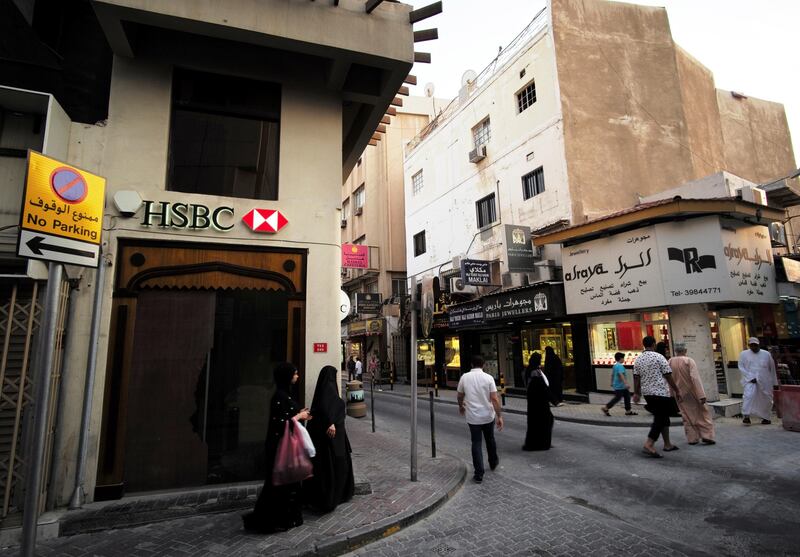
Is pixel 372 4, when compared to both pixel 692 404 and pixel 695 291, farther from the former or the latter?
pixel 695 291

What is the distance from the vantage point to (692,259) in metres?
12.8

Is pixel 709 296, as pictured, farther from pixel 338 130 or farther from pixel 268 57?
pixel 268 57

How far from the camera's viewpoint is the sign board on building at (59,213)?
3.24m

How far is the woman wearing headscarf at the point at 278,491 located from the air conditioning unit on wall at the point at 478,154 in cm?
1822

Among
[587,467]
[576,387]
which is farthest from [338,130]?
[576,387]

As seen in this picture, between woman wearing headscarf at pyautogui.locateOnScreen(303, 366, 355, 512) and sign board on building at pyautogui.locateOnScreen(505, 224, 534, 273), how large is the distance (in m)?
12.6

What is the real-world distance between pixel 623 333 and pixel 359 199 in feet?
79.6

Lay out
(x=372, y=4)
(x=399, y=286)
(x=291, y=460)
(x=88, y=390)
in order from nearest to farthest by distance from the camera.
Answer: (x=291, y=460) → (x=88, y=390) → (x=372, y=4) → (x=399, y=286)

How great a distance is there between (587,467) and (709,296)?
8276 mm

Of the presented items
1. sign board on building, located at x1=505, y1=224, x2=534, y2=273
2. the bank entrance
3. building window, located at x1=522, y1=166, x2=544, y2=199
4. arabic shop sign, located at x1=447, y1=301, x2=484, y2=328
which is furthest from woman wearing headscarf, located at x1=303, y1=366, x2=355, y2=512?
arabic shop sign, located at x1=447, y1=301, x2=484, y2=328

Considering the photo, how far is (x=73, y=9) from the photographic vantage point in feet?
22.9

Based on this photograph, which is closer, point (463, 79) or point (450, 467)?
point (450, 467)

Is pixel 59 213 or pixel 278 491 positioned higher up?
pixel 59 213

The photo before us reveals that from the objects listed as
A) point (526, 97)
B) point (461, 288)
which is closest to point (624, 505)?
point (461, 288)
